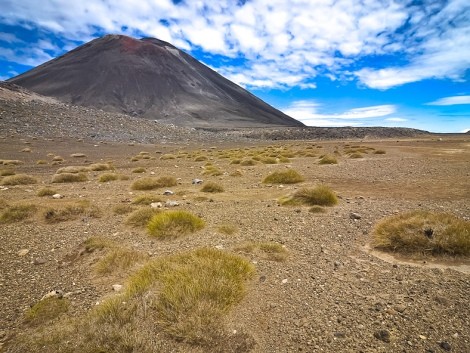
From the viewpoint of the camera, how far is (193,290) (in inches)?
178

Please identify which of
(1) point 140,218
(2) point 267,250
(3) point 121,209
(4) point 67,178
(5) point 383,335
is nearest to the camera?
(5) point 383,335

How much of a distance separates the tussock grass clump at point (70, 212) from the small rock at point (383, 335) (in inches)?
320

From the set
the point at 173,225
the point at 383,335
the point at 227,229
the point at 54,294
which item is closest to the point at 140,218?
the point at 173,225

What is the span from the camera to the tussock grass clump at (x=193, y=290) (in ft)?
13.2

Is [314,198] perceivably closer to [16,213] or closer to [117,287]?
[117,287]

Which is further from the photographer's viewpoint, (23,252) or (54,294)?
(23,252)

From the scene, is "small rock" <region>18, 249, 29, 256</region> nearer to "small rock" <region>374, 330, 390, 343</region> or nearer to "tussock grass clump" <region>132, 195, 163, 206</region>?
"tussock grass clump" <region>132, 195, 163, 206</region>

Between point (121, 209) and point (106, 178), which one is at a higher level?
point (121, 209)

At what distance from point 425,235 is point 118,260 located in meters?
6.12

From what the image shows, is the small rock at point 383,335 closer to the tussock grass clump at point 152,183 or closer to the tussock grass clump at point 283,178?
the tussock grass clump at point 283,178

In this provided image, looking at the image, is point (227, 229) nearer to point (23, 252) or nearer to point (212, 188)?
point (23, 252)

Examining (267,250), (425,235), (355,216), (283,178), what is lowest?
(283,178)

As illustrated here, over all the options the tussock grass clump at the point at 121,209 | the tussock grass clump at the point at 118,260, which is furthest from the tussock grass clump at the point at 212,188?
the tussock grass clump at the point at 118,260

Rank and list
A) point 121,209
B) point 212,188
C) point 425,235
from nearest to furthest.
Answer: point 425,235 < point 121,209 < point 212,188
